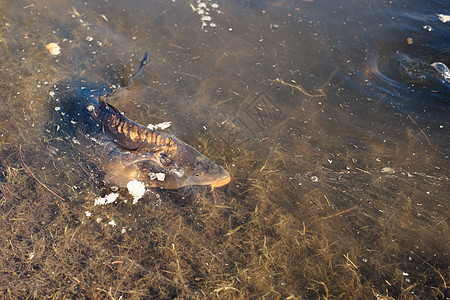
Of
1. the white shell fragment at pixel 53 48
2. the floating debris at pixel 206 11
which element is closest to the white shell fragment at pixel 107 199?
the white shell fragment at pixel 53 48

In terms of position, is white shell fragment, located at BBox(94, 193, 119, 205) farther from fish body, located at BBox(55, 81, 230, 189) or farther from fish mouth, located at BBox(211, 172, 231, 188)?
fish mouth, located at BBox(211, 172, 231, 188)

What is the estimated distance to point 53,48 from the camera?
171 inches

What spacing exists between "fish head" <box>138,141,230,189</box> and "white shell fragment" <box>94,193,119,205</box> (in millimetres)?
350

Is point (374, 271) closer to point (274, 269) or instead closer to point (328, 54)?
point (274, 269)

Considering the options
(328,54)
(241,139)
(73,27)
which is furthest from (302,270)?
(73,27)

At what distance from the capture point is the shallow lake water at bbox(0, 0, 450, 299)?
8.87ft

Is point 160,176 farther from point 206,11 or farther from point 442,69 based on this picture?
point 442,69

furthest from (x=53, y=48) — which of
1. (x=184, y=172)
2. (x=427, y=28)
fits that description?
(x=427, y=28)

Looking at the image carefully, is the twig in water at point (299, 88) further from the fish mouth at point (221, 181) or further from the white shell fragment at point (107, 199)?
the white shell fragment at point (107, 199)

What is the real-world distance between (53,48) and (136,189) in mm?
2576

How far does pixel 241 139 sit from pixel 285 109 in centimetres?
72

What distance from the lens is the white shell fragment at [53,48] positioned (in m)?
4.31

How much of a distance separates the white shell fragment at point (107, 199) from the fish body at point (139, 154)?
129 millimetres

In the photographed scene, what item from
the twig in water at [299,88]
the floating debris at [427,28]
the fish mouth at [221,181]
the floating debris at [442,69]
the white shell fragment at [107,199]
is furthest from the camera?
the floating debris at [427,28]
